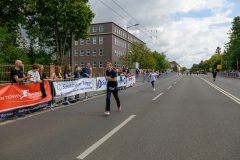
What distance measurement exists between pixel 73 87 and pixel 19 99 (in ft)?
10.1

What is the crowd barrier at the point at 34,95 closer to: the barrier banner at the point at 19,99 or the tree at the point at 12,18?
the barrier banner at the point at 19,99

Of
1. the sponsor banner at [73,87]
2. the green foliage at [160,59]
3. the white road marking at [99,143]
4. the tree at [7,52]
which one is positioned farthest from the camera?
the green foliage at [160,59]

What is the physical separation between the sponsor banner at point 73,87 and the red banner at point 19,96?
75cm

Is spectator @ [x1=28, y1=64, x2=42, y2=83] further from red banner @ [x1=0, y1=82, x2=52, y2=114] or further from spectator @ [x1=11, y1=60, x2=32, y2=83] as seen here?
spectator @ [x1=11, y1=60, x2=32, y2=83]

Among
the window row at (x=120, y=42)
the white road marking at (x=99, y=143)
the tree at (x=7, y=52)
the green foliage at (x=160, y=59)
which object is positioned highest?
the window row at (x=120, y=42)

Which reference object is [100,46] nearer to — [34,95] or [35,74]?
[35,74]

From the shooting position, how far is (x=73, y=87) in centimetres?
904

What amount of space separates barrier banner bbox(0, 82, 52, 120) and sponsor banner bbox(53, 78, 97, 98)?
74 cm

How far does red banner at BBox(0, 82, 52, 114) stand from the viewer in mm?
5694

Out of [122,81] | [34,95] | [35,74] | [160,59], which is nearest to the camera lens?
[34,95]

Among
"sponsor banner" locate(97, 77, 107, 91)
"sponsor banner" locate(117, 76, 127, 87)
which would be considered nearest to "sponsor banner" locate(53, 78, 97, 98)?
"sponsor banner" locate(97, 77, 107, 91)

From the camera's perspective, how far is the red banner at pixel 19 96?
5.69m

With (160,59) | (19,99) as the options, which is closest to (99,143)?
(19,99)

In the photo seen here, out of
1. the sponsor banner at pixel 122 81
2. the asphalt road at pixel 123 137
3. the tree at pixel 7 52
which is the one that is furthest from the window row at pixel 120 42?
the asphalt road at pixel 123 137
